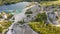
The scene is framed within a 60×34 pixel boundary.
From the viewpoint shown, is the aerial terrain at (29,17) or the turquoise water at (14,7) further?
the turquoise water at (14,7)

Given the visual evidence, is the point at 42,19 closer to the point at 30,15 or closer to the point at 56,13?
the point at 30,15

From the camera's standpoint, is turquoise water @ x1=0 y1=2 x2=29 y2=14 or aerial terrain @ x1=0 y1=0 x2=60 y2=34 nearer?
aerial terrain @ x1=0 y1=0 x2=60 y2=34

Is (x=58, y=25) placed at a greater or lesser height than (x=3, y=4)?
lesser

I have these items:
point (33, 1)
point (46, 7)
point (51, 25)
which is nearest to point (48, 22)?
point (51, 25)

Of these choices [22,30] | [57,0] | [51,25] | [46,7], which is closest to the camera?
[22,30]

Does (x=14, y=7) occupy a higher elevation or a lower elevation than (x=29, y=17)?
higher

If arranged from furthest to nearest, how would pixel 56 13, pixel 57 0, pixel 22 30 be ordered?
1. pixel 57 0
2. pixel 56 13
3. pixel 22 30

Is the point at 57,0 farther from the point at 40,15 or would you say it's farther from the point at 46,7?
the point at 40,15

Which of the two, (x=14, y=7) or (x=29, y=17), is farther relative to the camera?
(x=14, y=7)

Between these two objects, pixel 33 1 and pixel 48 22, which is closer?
pixel 48 22
